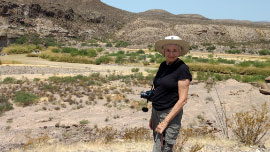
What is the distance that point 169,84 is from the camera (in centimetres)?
345

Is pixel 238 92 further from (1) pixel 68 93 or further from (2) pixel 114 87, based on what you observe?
(1) pixel 68 93

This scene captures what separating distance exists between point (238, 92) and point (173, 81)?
1294 centimetres

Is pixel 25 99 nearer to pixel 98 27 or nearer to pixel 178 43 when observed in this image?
pixel 178 43

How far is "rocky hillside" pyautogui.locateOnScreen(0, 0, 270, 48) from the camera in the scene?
58.2m

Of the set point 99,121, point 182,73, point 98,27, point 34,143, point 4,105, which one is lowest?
point 99,121

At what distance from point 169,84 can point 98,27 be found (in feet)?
237

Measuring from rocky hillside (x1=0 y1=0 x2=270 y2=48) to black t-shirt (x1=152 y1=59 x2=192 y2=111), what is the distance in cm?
5033

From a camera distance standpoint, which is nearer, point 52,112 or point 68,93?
point 52,112

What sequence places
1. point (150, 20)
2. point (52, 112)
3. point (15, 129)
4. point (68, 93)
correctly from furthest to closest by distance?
point (150, 20)
point (68, 93)
point (52, 112)
point (15, 129)

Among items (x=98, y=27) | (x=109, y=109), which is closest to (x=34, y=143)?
(x=109, y=109)

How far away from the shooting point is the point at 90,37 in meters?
66.1

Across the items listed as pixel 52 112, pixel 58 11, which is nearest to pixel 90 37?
pixel 58 11

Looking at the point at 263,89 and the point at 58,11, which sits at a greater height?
the point at 58,11

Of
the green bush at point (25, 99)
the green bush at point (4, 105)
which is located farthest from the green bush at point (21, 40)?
the green bush at point (4, 105)
